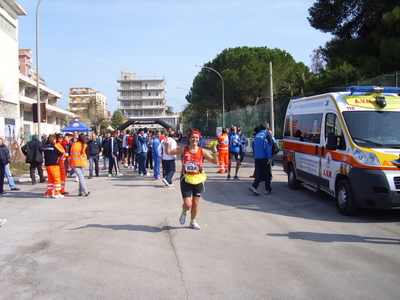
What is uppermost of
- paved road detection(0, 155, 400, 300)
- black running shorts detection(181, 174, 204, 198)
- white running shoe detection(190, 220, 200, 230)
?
black running shorts detection(181, 174, 204, 198)

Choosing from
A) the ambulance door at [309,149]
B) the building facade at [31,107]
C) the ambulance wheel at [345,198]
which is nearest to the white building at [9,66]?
the building facade at [31,107]

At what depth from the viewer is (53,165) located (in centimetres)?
1072

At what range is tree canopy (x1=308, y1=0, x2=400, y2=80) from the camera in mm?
20156

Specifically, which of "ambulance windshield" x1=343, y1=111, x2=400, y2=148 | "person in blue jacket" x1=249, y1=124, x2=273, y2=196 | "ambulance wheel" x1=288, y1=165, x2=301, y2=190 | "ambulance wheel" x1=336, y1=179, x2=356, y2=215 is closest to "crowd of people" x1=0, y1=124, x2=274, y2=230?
"person in blue jacket" x1=249, y1=124, x2=273, y2=196

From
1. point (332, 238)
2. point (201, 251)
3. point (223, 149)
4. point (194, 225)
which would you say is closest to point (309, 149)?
point (332, 238)

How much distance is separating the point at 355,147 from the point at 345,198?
1047mm

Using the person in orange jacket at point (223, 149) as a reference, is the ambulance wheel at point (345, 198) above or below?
below

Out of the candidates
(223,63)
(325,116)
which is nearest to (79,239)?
(325,116)

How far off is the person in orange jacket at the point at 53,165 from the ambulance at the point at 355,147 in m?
6.56

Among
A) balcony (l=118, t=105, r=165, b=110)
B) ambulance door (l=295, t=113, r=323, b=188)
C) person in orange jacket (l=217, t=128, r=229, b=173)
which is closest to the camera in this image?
ambulance door (l=295, t=113, r=323, b=188)

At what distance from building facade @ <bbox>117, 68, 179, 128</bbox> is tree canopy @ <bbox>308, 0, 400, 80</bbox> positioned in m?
87.8

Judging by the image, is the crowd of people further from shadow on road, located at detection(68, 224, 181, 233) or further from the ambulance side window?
the ambulance side window

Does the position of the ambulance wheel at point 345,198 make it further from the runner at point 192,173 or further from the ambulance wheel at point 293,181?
the ambulance wheel at point 293,181

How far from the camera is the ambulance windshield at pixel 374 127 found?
7.89m
